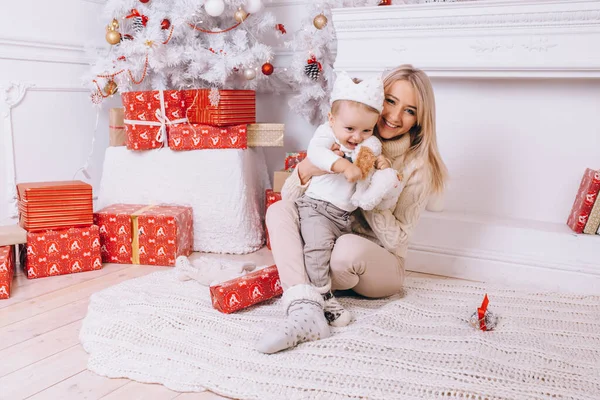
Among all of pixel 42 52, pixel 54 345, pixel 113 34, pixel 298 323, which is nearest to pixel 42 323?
pixel 54 345

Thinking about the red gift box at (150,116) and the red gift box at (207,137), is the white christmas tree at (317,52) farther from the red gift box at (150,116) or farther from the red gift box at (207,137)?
the red gift box at (150,116)

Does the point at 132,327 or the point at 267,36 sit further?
the point at 267,36

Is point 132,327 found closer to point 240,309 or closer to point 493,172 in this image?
point 240,309

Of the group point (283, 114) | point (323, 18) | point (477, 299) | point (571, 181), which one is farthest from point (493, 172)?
point (283, 114)

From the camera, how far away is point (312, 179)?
1.59m

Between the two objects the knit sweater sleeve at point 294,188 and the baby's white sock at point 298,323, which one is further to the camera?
the knit sweater sleeve at point 294,188

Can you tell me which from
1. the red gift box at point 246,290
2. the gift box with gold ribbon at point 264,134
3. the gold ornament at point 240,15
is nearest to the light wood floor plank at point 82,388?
the red gift box at point 246,290

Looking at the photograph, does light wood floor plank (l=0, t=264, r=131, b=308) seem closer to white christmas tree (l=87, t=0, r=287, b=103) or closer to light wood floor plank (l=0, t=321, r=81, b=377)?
light wood floor plank (l=0, t=321, r=81, b=377)

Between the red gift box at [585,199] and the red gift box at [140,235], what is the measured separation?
4.44 ft

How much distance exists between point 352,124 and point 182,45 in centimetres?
102

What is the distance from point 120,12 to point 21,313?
1.24 m

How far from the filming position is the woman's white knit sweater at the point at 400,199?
1.58 meters

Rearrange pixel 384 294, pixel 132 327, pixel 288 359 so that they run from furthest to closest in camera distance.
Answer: pixel 384 294, pixel 132 327, pixel 288 359

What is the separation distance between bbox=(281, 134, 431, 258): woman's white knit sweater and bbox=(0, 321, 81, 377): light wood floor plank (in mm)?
688
